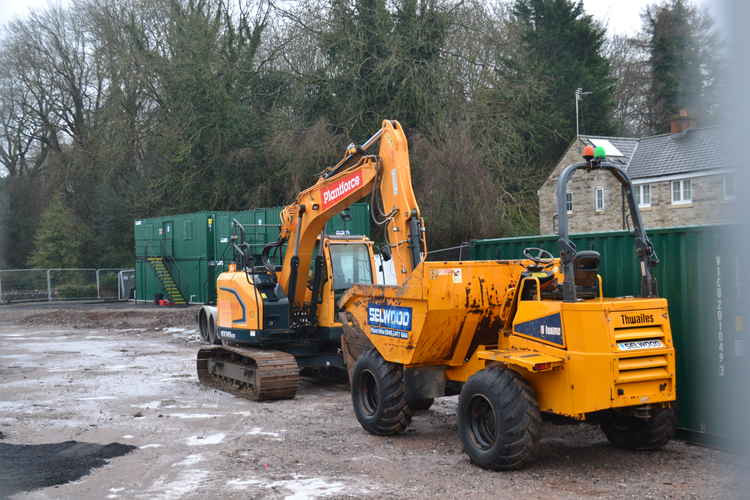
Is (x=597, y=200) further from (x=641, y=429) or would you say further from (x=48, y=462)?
(x=48, y=462)

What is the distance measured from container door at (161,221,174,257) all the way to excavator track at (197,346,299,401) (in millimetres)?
16215

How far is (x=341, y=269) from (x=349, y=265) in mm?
191

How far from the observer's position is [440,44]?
2816 centimetres

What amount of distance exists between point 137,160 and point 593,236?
104 feet

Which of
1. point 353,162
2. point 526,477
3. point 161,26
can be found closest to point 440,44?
point 161,26

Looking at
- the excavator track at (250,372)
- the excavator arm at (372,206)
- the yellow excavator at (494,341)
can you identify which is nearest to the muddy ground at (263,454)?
the excavator track at (250,372)

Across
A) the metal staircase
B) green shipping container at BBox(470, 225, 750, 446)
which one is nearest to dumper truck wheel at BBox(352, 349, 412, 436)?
green shipping container at BBox(470, 225, 750, 446)

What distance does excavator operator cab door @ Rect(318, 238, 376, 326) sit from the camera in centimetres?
1219

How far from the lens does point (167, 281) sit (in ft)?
95.6

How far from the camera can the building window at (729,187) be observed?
1.55 meters

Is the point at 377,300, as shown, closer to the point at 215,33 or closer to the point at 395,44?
the point at 395,44

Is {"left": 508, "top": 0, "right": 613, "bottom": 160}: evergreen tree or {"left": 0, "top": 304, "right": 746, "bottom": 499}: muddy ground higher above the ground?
{"left": 508, "top": 0, "right": 613, "bottom": 160}: evergreen tree

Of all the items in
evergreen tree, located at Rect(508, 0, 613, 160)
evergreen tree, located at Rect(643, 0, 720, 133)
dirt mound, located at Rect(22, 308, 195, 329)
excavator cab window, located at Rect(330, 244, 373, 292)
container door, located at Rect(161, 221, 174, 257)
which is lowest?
dirt mound, located at Rect(22, 308, 195, 329)

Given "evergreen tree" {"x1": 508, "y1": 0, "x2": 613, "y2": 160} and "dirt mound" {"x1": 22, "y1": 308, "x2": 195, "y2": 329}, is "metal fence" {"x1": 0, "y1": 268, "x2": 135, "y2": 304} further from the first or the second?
"evergreen tree" {"x1": 508, "y1": 0, "x2": 613, "y2": 160}
